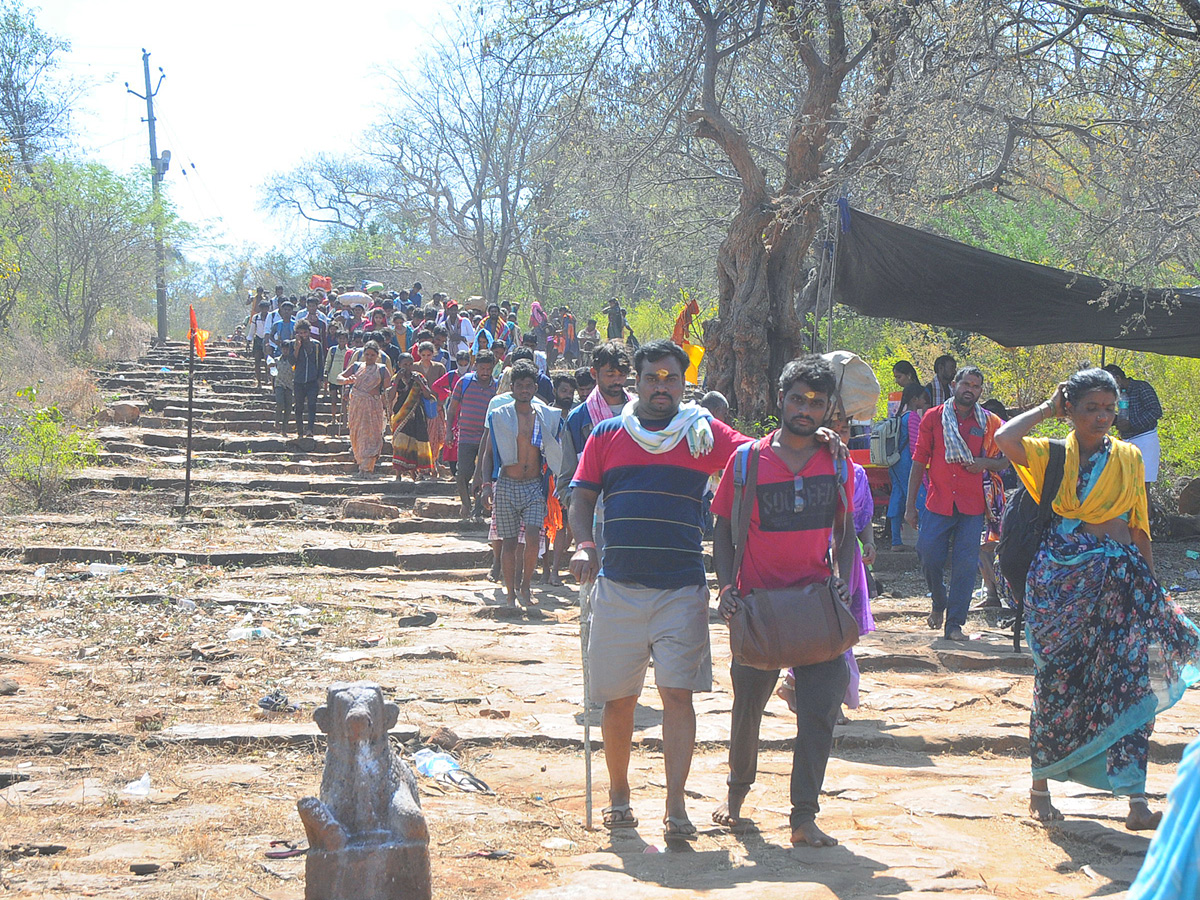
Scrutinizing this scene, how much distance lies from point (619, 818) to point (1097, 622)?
78.4 inches

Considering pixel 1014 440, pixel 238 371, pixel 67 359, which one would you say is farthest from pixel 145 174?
pixel 1014 440

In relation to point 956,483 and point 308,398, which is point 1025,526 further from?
point 308,398

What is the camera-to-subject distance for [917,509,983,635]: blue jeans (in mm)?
8008

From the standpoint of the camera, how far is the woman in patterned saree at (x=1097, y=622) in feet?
14.5

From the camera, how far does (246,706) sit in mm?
6285

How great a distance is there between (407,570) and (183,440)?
23.3 feet

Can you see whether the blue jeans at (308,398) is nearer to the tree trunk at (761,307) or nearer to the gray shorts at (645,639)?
the tree trunk at (761,307)

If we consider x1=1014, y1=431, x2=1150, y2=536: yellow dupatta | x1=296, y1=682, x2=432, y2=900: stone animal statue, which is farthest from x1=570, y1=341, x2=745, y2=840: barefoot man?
x1=1014, y1=431, x2=1150, y2=536: yellow dupatta

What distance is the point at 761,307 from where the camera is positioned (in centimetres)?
Result: 1456

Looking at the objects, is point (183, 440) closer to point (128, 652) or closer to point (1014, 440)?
point (128, 652)

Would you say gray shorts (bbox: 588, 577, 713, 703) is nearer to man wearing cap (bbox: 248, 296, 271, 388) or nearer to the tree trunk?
the tree trunk

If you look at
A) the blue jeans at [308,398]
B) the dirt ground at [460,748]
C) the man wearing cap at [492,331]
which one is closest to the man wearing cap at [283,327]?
the blue jeans at [308,398]

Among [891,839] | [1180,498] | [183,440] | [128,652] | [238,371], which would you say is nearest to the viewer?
[891,839]

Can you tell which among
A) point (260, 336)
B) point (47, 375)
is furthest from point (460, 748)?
point (47, 375)
